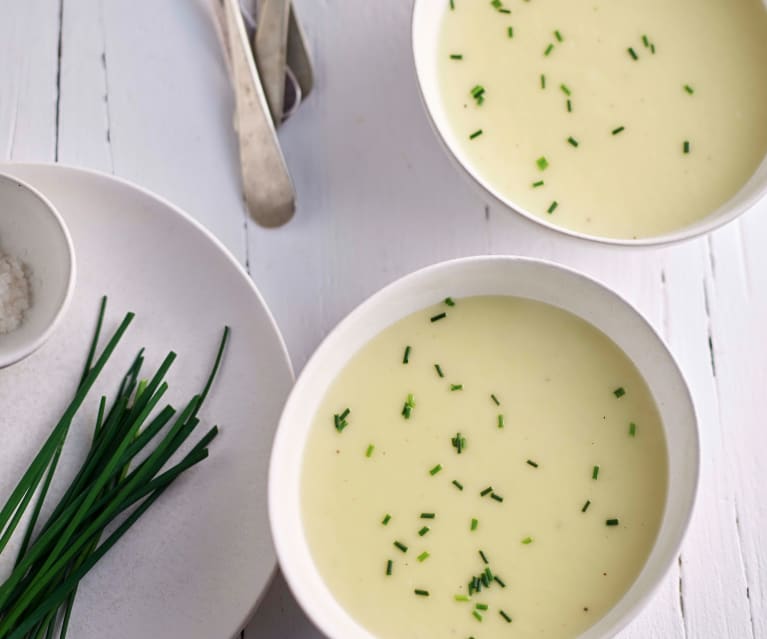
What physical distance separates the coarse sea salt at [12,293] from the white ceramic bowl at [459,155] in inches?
24.2

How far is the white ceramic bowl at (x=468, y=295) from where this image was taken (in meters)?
1.39

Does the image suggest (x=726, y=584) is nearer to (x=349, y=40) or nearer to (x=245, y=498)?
(x=245, y=498)

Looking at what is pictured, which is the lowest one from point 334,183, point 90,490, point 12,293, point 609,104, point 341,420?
point 90,490

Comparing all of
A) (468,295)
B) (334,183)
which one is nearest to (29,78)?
(334,183)

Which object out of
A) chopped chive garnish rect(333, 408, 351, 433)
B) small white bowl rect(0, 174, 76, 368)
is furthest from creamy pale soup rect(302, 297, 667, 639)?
small white bowl rect(0, 174, 76, 368)

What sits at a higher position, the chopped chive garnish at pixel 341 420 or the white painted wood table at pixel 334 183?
the white painted wood table at pixel 334 183

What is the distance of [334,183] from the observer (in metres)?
→ 1.70

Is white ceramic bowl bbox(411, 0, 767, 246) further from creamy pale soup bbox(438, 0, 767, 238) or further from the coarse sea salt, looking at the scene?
the coarse sea salt

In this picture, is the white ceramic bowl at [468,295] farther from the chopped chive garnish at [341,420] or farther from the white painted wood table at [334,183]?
the white painted wood table at [334,183]

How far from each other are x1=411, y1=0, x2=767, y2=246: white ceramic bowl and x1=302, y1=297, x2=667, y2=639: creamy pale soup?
0.18 metres

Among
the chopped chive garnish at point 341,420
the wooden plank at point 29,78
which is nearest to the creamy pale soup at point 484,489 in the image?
the chopped chive garnish at point 341,420

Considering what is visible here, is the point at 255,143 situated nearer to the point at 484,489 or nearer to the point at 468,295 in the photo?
the point at 468,295

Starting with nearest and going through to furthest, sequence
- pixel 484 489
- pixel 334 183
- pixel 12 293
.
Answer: pixel 484 489, pixel 12 293, pixel 334 183

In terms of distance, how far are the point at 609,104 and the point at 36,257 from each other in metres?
0.84
